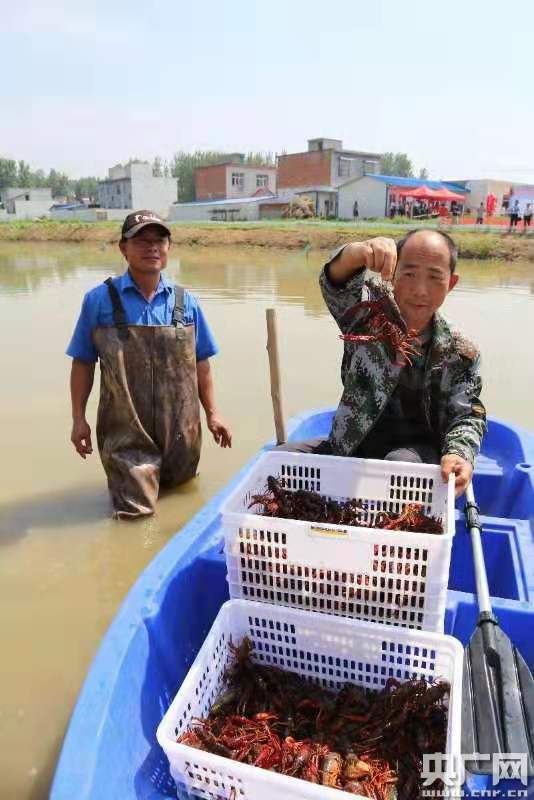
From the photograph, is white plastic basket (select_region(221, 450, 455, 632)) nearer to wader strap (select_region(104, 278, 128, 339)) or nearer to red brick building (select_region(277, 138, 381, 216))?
wader strap (select_region(104, 278, 128, 339))

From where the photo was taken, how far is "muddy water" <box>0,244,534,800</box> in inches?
106

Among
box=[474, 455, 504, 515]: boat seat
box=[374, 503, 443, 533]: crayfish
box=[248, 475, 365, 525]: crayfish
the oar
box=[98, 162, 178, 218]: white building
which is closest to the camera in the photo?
the oar

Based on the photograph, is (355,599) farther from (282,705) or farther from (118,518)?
(118,518)

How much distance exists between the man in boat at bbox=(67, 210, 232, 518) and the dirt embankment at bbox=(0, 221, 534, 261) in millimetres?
16299

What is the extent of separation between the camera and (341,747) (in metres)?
1.75

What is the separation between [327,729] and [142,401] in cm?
242

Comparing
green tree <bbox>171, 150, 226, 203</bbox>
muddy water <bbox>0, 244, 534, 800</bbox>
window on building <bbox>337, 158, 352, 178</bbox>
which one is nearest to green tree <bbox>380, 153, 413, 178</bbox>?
green tree <bbox>171, 150, 226, 203</bbox>

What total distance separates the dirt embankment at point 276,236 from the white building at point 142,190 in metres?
13.9

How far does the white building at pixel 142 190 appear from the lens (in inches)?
2114

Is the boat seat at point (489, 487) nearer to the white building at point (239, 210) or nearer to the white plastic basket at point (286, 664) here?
the white plastic basket at point (286, 664)

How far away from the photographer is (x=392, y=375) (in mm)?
2723

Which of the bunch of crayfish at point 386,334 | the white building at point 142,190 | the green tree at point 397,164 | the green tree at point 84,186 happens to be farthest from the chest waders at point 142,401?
the green tree at point 84,186

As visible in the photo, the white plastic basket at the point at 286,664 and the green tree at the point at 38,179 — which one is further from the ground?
the green tree at the point at 38,179

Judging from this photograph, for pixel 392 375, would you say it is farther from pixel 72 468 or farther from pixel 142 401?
pixel 72 468
